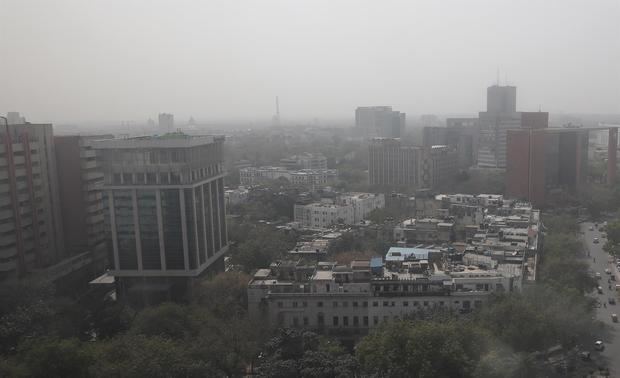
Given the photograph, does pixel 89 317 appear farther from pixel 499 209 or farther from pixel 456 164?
pixel 456 164

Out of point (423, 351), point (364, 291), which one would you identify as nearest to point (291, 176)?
point (364, 291)

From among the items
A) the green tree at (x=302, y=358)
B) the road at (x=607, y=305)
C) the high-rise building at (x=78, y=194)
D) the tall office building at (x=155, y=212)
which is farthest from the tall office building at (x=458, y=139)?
the green tree at (x=302, y=358)

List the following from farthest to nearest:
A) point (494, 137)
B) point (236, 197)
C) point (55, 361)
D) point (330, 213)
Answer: point (494, 137)
point (236, 197)
point (330, 213)
point (55, 361)

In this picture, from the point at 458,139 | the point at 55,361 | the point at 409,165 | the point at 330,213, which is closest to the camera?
the point at 55,361

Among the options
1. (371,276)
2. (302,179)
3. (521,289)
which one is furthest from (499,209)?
(302,179)

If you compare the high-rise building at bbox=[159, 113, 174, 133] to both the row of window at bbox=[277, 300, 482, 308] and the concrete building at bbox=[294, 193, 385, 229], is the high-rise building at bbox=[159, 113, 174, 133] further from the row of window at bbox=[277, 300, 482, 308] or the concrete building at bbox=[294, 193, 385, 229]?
the row of window at bbox=[277, 300, 482, 308]

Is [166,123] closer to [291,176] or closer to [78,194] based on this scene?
[291,176]

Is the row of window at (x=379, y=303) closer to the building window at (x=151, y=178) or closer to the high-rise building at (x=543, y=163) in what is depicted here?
the building window at (x=151, y=178)
